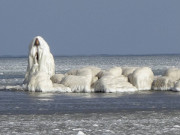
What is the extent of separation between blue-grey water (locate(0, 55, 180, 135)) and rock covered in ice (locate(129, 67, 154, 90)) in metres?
1.52

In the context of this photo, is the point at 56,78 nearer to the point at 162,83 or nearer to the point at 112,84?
the point at 112,84

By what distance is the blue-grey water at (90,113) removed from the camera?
23266 mm

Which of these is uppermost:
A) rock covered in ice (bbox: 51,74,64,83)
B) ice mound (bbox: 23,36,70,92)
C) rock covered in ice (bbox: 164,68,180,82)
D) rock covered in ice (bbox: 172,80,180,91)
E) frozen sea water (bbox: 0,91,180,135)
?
ice mound (bbox: 23,36,70,92)

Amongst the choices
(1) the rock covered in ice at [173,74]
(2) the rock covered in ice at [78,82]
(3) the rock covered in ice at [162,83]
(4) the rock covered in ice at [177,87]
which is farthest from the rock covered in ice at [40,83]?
(1) the rock covered in ice at [173,74]

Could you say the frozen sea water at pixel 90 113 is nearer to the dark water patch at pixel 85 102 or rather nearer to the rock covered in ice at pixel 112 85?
the dark water patch at pixel 85 102

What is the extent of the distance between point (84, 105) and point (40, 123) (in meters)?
8.16

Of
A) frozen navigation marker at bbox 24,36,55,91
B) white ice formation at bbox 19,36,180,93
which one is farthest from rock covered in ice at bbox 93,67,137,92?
frozen navigation marker at bbox 24,36,55,91

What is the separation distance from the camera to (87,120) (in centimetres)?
2600

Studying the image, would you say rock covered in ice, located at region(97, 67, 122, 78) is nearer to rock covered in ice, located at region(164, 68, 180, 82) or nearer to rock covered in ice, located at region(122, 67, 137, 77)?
rock covered in ice, located at region(122, 67, 137, 77)

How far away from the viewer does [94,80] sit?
4438cm

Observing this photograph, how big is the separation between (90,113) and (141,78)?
1490cm

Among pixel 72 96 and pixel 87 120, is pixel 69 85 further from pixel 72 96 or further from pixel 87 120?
pixel 87 120

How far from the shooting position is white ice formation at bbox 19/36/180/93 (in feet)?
139

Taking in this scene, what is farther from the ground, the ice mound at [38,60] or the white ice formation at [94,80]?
the ice mound at [38,60]
